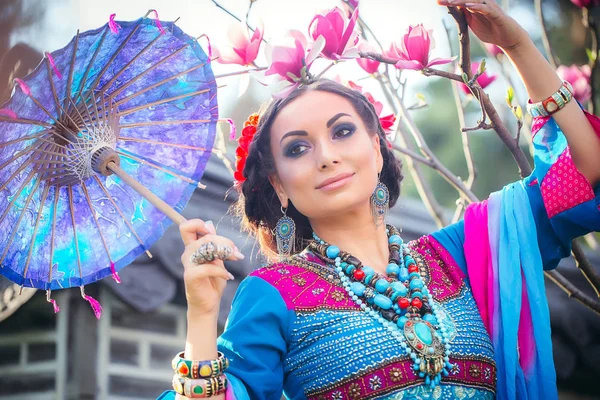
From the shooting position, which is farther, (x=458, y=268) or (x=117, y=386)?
(x=117, y=386)

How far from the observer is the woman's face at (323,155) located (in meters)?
2.26

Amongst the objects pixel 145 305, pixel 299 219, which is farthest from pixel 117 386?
pixel 299 219

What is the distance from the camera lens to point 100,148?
6.87 ft

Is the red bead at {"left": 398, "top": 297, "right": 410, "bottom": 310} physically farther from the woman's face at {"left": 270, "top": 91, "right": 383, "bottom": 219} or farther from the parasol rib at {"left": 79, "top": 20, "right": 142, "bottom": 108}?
the parasol rib at {"left": 79, "top": 20, "right": 142, "bottom": 108}

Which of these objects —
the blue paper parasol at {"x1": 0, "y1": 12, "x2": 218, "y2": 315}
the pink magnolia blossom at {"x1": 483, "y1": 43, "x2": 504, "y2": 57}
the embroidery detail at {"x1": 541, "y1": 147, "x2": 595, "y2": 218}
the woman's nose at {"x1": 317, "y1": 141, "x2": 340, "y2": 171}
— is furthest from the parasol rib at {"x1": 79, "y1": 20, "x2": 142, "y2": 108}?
the pink magnolia blossom at {"x1": 483, "y1": 43, "x2": 504, "y2": 57}

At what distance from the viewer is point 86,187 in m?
2.21

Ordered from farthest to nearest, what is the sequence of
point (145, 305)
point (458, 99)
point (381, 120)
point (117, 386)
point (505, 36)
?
point (117, 386) → point (145, 305) → point (458, 99) → point (381, 120) → point (505, 36)

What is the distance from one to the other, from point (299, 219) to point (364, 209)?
224mm

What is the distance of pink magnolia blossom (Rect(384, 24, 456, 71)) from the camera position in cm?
222

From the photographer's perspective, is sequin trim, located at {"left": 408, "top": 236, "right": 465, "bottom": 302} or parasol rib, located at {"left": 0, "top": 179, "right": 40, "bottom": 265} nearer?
parasol rib, located at {"left": 0, "top": 179, "right": 40, "bottom": 265}

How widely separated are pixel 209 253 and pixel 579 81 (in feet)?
5.42

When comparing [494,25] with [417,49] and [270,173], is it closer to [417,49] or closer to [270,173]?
[417,49]

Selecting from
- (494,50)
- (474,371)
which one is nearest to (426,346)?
(474,371)

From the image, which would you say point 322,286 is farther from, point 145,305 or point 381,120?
point 145,305
